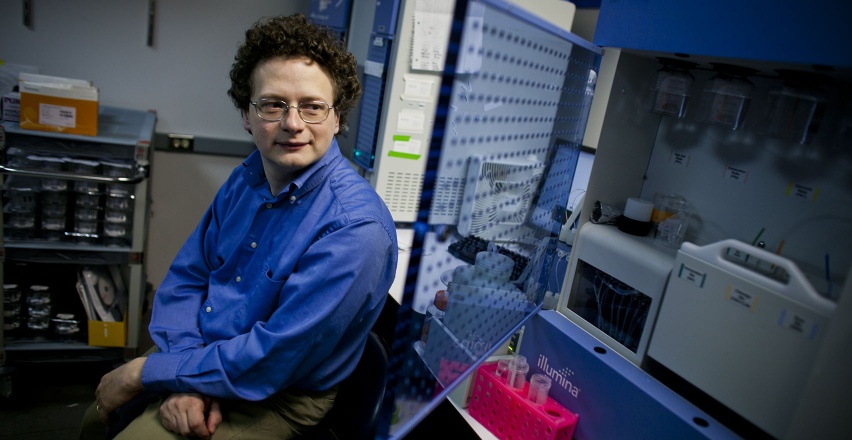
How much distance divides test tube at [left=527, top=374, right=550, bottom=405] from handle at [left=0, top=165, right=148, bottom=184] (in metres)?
1.89

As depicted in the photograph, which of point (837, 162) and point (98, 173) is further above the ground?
point (837, 162)

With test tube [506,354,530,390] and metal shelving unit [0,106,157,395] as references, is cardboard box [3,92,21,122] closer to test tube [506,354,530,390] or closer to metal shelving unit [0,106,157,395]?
metal shelving unit [0,106,157,395]

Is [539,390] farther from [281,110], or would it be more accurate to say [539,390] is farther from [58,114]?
[58,114]

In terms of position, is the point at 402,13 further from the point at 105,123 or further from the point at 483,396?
the point at 483,396

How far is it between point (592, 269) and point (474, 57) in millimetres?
789

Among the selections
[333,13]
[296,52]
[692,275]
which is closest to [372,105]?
[333,13]

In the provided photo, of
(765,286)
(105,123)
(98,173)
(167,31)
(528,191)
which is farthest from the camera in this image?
(167,31)

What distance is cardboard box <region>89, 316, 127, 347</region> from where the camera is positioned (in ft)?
7.96

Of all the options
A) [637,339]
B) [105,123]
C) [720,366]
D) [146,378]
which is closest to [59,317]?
[105,123]

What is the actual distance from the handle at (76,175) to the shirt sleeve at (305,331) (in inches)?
49.8

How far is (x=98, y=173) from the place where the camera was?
2314 millimetres

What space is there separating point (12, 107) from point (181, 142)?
94 cm

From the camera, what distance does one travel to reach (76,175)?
7.24 feet

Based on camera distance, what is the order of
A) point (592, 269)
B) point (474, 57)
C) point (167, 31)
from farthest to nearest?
point (167, 31) → point (592, 269) → point (474, 57)
